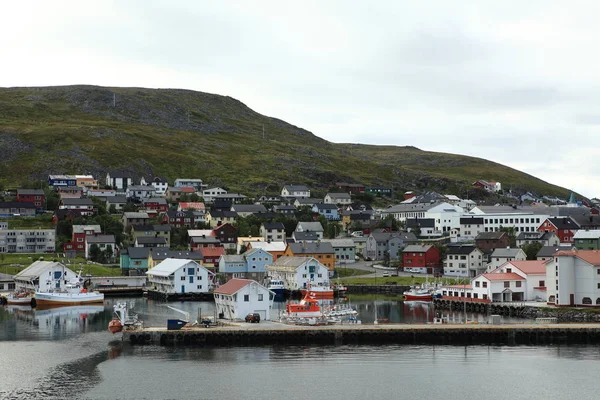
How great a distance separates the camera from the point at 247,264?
96.0 meters

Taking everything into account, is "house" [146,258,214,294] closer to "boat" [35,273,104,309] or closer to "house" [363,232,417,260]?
"boat" [35,273,104,309]

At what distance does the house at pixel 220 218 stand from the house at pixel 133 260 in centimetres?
2680

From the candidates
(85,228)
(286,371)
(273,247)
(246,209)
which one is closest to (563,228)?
(273,247)

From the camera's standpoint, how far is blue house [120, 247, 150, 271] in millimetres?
96250

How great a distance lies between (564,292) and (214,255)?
157 feet

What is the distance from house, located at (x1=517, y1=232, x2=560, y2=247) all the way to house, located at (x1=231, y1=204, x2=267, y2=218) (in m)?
42.5

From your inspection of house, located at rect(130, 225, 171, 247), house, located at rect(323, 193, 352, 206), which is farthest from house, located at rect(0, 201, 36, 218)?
house, located at rect(323, 193, 352, 206)

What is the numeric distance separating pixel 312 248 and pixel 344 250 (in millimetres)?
9270

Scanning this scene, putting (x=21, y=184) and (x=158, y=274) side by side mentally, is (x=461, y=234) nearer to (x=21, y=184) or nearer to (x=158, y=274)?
(x=158, y=274)

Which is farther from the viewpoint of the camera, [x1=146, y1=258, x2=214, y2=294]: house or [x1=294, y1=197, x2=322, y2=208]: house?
[x1=294, y1=197, x2=322, y2=208]: house

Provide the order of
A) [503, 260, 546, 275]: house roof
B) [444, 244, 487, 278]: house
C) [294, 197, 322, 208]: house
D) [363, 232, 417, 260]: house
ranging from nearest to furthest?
[503, 260, 546, 275]: house roof < [444, 244, 487, 278]: house < [363, 232, 417, 260]: house < [294, 197, 322, 208]: house

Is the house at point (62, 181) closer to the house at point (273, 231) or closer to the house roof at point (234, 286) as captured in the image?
the house at point (273, 231)

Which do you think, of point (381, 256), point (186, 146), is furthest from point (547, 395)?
point (186, 146)

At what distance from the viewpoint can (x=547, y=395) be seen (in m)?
36.9
